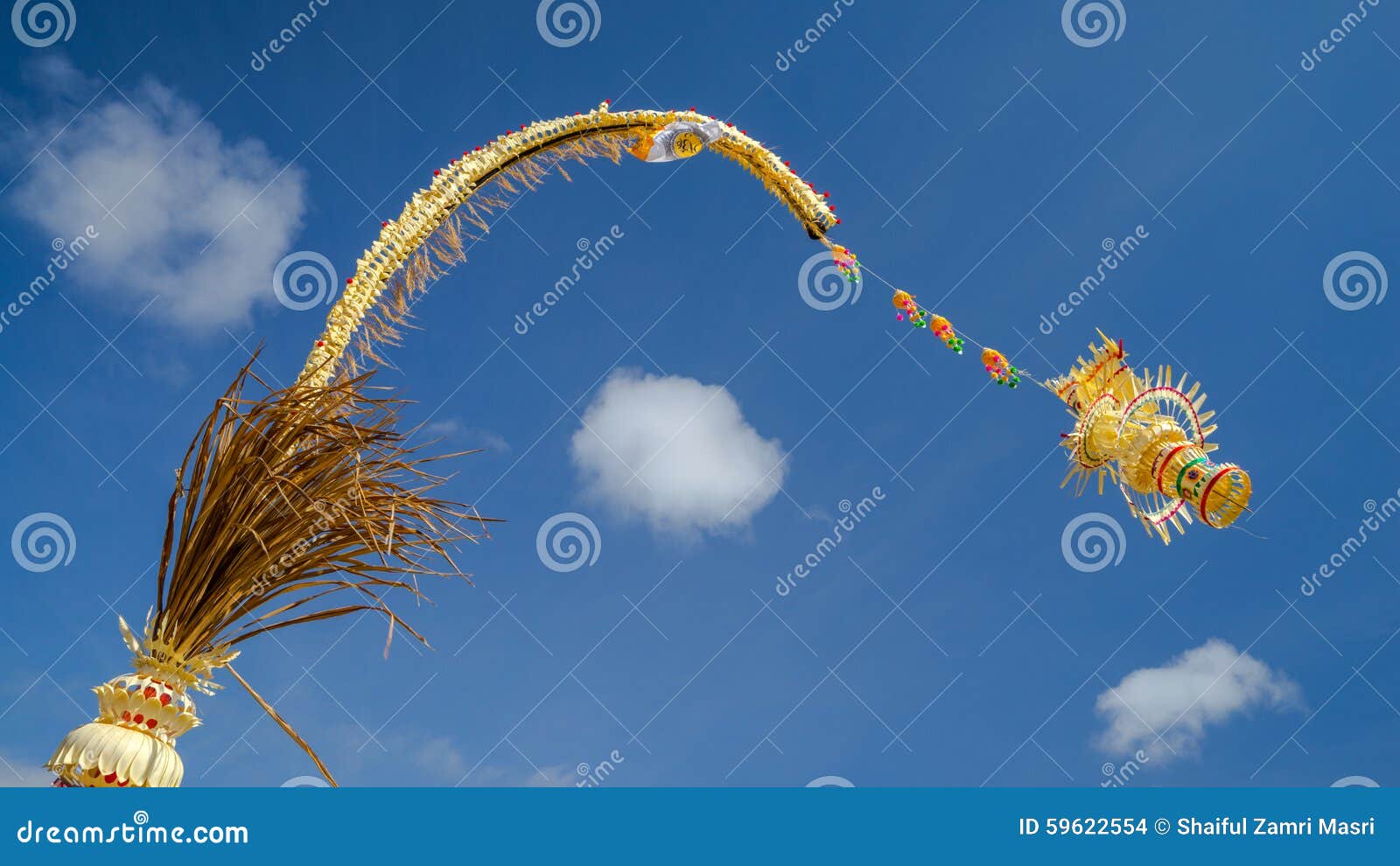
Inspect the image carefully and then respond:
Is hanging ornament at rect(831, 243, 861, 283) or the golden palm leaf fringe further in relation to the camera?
hanging ornament at rect(831, 243, 861, 283)

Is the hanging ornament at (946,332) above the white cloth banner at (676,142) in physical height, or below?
below

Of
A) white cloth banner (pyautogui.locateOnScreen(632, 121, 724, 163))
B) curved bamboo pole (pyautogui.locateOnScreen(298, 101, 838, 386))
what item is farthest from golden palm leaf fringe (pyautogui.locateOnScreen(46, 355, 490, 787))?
white cloth banner (pyautogui.locateOnScreen(632, 121, 724, 163))

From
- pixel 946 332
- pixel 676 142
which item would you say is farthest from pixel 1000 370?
pixel 676 142

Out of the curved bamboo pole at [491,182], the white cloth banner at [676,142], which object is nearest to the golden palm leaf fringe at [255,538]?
the curved bamboo pole at [491,182]

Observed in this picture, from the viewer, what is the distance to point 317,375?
4.77 metres

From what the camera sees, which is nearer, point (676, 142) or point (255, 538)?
point (255, 538)

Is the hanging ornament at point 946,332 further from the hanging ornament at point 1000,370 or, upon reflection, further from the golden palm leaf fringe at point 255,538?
the golden palm leaf fringe at point 255,538

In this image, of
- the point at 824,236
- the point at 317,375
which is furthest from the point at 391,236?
the point at 824,236

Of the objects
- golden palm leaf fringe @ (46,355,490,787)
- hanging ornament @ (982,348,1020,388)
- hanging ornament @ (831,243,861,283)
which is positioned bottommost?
golden palm leaf fringe @ (46,355,490,787)

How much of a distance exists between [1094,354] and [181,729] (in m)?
6.50

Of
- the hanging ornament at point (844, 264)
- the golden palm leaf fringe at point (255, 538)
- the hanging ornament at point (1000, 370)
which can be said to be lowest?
the golden palm leaf fringe at point (255, 538)

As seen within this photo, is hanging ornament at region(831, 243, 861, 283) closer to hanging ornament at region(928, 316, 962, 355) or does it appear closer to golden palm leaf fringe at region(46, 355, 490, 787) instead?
hanging ornament at region(928, 316, 962, 355)

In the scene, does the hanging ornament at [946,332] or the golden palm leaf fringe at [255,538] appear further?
the hanging ornament at [946,332]

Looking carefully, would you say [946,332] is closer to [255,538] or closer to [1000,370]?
[1000,370]
